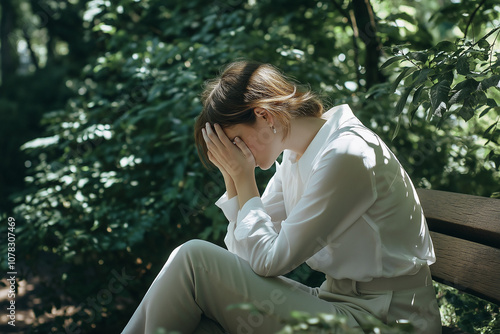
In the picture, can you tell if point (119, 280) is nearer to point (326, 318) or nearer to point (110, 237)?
point (110, 237)

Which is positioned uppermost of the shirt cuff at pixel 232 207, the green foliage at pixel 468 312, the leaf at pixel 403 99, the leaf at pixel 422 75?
the leaf at pixel 422 75

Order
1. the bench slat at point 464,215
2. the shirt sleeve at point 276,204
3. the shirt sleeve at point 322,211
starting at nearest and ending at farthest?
the shirt sleeve at point 322,211, the bench slat at point 464,215, the shirt sleeve at point 276,204

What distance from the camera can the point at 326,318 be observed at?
96cm

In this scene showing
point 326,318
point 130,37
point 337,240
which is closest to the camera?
point 326,318

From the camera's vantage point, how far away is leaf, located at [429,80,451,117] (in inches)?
70.0

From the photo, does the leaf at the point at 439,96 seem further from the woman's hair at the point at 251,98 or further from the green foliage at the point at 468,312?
the green foliage at the point at 468,312

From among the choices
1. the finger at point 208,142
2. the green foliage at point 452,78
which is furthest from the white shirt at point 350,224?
the finger at point 208,142

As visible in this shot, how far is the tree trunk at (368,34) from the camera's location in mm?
3391

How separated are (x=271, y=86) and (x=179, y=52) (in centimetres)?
169

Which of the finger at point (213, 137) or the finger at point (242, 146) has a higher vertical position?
the finger at point (213, 137)

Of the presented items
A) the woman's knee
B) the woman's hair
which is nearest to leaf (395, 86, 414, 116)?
the woman's hair

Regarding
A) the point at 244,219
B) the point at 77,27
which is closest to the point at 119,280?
the point at 244,219

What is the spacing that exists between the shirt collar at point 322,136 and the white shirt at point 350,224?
85 mm

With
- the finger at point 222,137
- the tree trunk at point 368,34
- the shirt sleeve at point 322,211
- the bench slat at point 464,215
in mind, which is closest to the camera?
the shirt sleeve at point 322,211
